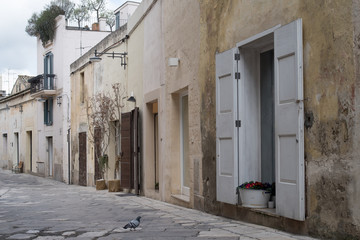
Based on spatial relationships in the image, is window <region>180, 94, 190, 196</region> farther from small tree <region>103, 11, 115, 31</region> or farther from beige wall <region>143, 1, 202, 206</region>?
small tree <region>103, 11, 115, 31</region>

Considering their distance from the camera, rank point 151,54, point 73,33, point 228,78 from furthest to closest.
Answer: point 73,33
point 151,54
point 228,78

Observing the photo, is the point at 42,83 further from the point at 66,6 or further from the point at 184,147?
the point at 184,147

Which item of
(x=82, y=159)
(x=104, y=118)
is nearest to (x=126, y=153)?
(x=104, y=118)

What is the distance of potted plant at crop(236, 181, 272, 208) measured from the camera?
297 inches

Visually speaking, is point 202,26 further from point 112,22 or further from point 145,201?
point 112,22

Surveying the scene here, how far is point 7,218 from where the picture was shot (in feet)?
31.7

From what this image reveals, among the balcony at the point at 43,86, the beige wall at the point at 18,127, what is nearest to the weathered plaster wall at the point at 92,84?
the balcony at the point at 43,86

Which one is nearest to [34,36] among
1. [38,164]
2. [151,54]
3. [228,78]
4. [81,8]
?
[81,8]

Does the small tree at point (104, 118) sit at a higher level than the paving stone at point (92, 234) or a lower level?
higher

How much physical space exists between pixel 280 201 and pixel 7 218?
525cm

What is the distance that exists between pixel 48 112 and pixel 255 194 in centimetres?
2299

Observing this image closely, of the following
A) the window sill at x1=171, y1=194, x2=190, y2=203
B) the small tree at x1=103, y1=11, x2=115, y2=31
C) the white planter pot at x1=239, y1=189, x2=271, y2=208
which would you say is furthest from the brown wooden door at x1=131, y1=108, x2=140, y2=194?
the small tree at x1=103, y1=11, x2=115, y2=31

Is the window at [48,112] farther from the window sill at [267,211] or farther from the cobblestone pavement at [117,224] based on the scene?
the window sill at [267,211]

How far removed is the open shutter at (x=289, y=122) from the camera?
6324 mm
